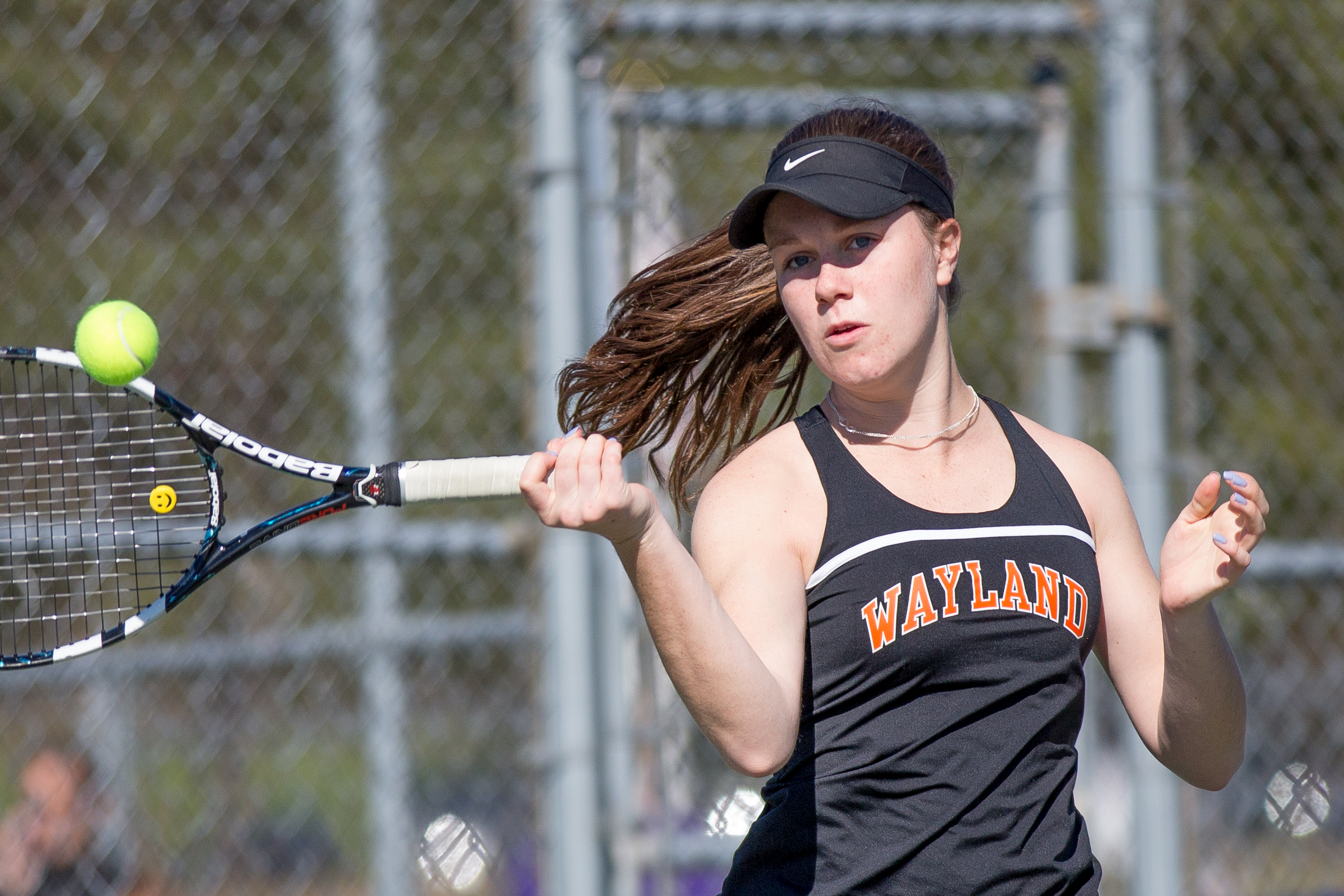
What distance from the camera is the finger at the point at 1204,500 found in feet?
6.06

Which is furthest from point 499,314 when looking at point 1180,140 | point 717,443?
point 717,443

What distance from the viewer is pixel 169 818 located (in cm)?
571

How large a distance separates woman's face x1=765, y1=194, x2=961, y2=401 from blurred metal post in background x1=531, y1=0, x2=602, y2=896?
3.79ft

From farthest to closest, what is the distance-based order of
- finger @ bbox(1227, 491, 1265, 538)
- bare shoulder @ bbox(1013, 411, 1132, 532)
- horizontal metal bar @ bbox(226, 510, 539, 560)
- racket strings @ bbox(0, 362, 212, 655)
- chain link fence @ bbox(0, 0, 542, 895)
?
chain link fence @ bbox(0, 0, 542, 895) < horizontal metal bar @ bbox(226, 510, 539, 560) < racket strings @ bbox(0, 362, 212, 655) < bare shoulder @ bbox(1013, 411, 1132, 532) < finger @ bbox(1227, 491, 1265, 538)

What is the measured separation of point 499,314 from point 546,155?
487 cm

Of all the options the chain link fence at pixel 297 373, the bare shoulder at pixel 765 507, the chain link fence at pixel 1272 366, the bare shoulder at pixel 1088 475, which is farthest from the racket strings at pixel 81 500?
the chain link fence at pixel 1272 366

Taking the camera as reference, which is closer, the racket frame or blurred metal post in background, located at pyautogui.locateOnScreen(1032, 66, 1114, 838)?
the racket frame

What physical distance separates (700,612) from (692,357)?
681 millimetres

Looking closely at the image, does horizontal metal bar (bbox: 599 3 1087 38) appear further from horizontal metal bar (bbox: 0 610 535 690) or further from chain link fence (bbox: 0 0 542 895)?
horizontal metal bar (bbox: 0 610 535 690)

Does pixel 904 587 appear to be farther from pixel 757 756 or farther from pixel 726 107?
pixel 726 107

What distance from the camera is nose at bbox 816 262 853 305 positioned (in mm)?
1854

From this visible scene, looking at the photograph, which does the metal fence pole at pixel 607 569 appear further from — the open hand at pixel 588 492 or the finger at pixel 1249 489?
the finger at pixel 1249 489

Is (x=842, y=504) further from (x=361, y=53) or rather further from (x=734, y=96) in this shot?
(x=361, y=53)

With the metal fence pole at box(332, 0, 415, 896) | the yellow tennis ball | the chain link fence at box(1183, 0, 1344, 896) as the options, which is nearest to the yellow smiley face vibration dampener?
the yellow tennis ball
